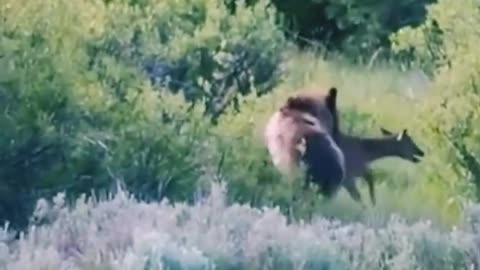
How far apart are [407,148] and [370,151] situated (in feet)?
0.74

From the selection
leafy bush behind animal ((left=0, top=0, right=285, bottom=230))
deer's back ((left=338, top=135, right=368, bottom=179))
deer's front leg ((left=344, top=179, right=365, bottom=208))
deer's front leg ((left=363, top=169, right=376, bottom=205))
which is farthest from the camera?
deer's back ((left=338, top=135, right=368, bottom=179))

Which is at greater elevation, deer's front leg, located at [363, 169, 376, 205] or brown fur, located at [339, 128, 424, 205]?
brown fur, located at [339, 128, 424, 205]

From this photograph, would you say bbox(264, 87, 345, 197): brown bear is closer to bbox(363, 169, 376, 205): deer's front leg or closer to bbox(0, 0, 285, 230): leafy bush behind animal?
bbox(363, 169, 376, 205): deer's front leg

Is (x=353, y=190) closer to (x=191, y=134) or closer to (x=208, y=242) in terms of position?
(x=191, y=134)

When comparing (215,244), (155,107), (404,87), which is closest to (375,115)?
(404,87)

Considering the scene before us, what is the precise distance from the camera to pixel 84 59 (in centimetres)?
845

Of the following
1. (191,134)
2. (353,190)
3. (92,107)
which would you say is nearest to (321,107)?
(353,190)

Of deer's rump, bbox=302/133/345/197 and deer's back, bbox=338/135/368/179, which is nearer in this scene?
deer's rump, bbox=302/133/345/197

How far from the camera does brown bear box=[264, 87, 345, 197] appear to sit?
8.54m

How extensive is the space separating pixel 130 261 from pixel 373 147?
3.86 m

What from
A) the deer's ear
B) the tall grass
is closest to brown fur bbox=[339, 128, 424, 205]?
the deer's ear

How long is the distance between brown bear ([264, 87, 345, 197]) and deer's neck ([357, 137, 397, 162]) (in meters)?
0.20

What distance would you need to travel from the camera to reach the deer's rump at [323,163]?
8516mm

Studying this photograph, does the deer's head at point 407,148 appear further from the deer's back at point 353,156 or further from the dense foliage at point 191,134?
the deer's back at point 353,156
